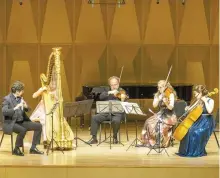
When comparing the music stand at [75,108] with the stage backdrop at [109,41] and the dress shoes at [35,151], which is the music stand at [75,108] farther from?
the stage backdrop at [109,41]

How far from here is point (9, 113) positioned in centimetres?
704

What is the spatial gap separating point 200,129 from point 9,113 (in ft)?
8.95

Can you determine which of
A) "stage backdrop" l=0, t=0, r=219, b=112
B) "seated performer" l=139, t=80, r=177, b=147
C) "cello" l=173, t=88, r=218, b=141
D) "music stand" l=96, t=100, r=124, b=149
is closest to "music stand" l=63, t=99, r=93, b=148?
"music stand" l=96, t=100, r=124, b=149

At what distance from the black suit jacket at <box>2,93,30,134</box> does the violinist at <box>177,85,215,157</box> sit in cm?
245

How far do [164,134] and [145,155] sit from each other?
2.20ft

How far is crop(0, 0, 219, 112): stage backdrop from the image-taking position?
1150 cm

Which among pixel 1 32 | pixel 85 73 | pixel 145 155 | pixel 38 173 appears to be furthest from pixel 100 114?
pixel 1 32

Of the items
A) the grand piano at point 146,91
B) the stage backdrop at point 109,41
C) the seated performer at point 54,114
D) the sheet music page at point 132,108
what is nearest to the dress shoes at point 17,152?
the seated performer at point 54,114

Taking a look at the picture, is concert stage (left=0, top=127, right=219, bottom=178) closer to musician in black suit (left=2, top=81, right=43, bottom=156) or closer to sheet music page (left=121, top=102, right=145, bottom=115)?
musician in black suit (left=2, top=81, right=43, bottom=156)

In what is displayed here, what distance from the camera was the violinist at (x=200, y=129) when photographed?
23.6ft

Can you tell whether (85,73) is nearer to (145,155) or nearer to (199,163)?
(145,155)

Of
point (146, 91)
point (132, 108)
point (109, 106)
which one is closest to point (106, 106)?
point (109, 106)

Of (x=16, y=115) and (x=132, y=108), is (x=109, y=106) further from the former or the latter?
(x=16, y=115)

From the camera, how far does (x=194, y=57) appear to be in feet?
38.1
